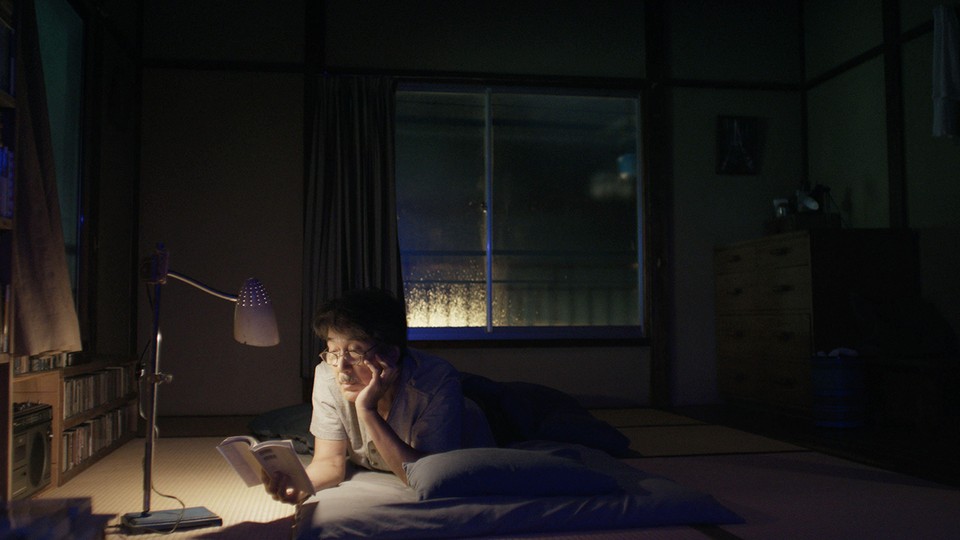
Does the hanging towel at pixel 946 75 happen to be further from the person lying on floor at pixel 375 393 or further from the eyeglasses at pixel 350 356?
the eyeglasses at pixel 350 356

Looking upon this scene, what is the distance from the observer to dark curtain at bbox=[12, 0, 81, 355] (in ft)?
7.78

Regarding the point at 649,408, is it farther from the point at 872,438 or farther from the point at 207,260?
the point at 207,260

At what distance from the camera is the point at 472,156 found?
5.16 m

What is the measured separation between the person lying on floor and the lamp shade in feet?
0.43

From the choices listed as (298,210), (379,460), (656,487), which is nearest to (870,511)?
(656,487)

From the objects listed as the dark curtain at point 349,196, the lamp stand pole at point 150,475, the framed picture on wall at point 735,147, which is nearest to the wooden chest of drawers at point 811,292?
the framed picture on wall at point 735,147

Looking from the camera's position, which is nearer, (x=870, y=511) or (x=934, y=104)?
(x=870, y=511)

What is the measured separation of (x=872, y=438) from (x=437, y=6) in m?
3.47

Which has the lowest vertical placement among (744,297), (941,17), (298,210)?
(744,297)

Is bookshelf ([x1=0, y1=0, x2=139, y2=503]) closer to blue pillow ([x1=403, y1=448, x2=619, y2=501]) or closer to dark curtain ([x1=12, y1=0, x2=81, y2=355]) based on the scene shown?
dark curtain ([x1=12, y1=0, x2=81, y2=355])

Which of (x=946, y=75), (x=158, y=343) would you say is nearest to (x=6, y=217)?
(x=158, y=343)

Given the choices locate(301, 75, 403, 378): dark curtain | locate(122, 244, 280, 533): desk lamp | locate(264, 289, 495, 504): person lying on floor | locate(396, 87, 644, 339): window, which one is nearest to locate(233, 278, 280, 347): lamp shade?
locate(122, 244, 280, 533): desk lamp

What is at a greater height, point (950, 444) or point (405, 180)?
point (405, 180)

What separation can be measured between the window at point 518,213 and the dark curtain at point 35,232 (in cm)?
236
